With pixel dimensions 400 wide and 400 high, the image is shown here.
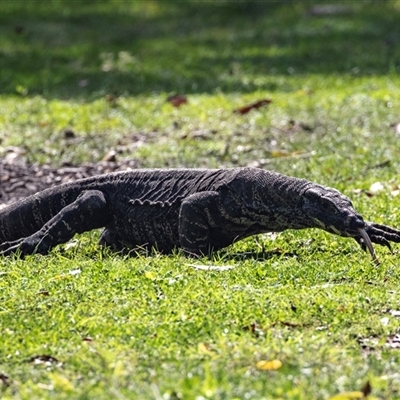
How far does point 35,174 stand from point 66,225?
3.22 m

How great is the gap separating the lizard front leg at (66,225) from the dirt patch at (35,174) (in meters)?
2.20

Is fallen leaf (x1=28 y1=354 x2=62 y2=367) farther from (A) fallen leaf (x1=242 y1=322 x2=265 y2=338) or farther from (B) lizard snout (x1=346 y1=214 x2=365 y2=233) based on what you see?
(B) lizard snout (x1=346 y1=214 x2=365 y2=233)

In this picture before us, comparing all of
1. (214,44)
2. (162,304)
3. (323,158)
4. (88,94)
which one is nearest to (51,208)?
(162,304)

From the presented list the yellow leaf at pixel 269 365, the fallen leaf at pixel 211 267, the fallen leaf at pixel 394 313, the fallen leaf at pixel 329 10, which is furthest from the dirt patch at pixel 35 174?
the fallen leaf at pixel 329 10

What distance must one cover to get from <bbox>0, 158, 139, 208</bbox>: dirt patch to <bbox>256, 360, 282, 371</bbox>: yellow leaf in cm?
531

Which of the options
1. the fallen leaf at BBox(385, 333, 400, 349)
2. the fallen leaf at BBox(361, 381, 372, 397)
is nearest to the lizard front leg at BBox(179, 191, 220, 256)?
the fallen leaf at BBox(385, 333, 400, 349)

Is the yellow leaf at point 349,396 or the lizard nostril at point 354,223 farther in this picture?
the lizard nostril at point 354,223

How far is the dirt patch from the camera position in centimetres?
1023

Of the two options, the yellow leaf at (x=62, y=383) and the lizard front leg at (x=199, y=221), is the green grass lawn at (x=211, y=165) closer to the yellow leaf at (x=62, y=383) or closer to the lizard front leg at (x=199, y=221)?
the yellow leaf at (x=62, y=383)

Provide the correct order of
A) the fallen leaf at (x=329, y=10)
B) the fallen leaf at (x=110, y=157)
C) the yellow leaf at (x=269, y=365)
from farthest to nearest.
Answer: the fallen leaf at (x=329, y=10)
the fallen leaf at (x=110, y=157)
the yellow leaf at (x=269, y=365)

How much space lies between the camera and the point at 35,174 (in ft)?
35.7

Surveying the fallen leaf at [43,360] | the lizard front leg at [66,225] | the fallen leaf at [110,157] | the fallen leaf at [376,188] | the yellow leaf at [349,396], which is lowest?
the fallen leaf at [110,157]

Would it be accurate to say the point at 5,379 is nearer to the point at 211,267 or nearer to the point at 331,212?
the point at 211,267

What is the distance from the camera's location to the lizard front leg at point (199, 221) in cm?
752
